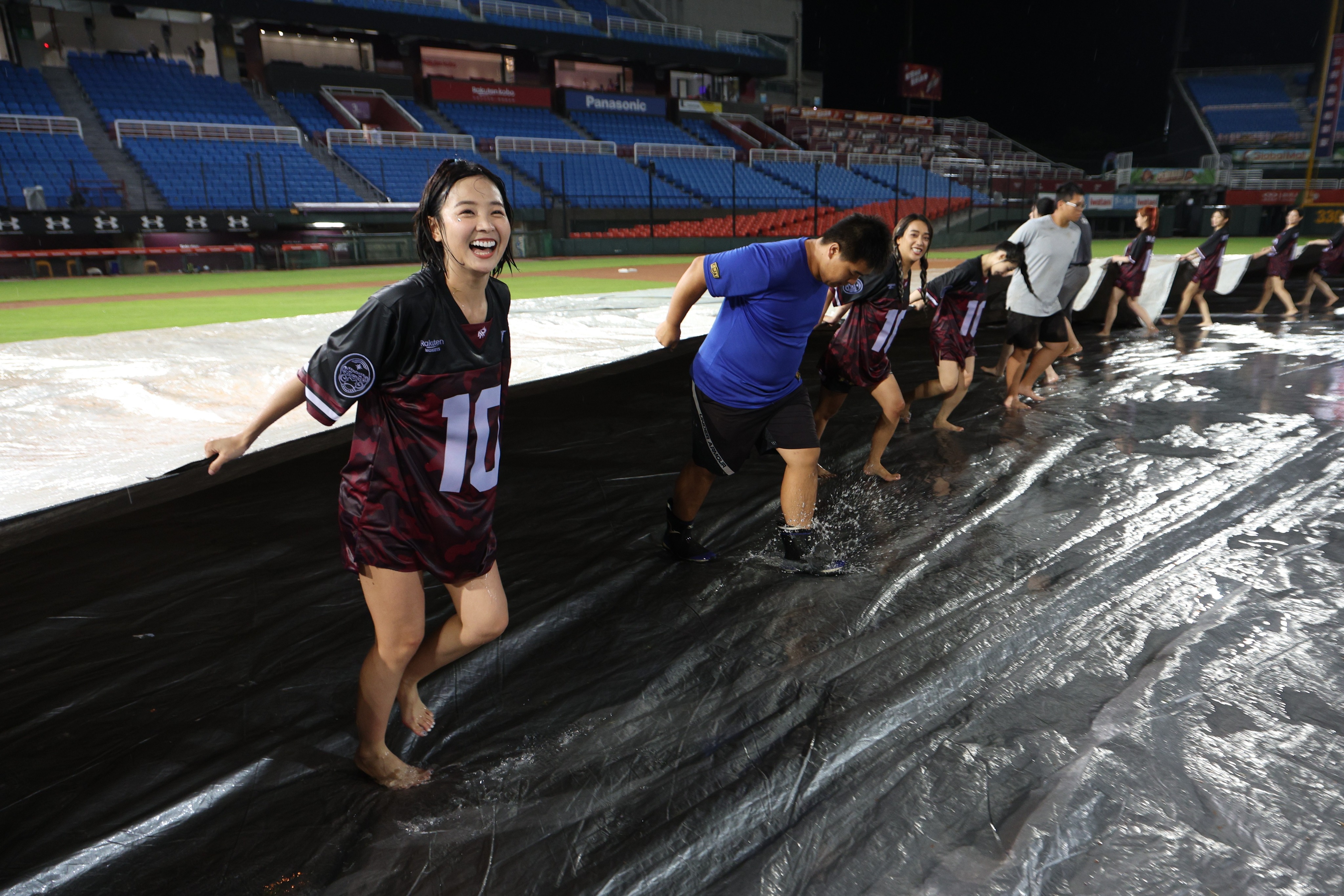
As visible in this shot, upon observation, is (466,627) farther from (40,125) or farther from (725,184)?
(725,184)

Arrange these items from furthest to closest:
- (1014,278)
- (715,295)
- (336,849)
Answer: (1014,278)
(715,295)
(336,849)

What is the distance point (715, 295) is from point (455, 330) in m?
1.40

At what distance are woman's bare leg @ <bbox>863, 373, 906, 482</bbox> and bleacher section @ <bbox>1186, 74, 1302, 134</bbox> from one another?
4043 centimetres

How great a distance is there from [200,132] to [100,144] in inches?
86.0

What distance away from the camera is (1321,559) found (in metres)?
3.21

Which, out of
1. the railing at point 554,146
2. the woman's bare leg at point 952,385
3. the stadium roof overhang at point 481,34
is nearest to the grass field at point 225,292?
the woman's bare leg at point 952,385

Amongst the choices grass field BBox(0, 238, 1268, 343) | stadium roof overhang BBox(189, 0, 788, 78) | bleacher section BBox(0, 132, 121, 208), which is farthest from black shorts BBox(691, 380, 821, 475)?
stadium roof overhang BBox(189, 0, 788, 78)

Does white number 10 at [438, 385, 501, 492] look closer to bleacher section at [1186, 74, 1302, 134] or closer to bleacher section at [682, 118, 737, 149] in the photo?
bleacher section at [682, 118, 737, 149]

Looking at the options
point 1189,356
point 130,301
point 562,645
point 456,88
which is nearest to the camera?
point 562,645

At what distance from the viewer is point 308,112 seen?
981 inches

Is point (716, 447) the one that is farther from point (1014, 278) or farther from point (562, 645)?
point (1014, 278)

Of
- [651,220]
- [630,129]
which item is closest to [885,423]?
[651,220]

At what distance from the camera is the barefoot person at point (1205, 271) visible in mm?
9836

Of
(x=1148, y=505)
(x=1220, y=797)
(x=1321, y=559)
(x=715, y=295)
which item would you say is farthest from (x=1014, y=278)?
(x=1220, y=797)
